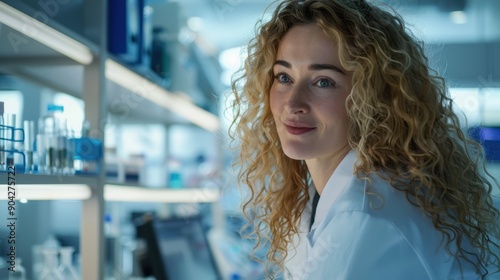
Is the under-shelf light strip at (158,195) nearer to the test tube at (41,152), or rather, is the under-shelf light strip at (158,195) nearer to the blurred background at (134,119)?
the blurred background at (134,119)

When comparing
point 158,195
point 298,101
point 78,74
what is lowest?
point 158,195

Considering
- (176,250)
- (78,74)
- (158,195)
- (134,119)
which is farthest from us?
(134,119)

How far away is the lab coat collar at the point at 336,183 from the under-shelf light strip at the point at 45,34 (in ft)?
2.35

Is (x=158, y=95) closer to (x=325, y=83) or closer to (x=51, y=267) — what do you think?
(x=51, y=267)

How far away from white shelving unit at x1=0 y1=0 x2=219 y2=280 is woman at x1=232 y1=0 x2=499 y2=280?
1.49 ft

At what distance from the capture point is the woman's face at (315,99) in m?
1.34

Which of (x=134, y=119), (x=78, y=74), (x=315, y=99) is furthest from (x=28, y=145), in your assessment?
(x=134, y=119)

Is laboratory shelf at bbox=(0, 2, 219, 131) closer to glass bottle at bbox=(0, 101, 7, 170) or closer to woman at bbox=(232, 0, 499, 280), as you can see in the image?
glass bottle at bbox=(0, 101, 7, 170)

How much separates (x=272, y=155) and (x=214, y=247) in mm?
1742

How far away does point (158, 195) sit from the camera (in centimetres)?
287

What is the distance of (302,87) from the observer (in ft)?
4.47

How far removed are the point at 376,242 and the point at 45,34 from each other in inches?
33.8

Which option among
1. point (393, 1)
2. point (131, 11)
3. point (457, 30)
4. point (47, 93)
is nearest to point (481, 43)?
point (457, 30)

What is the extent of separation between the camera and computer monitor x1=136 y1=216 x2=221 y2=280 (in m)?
2.22
